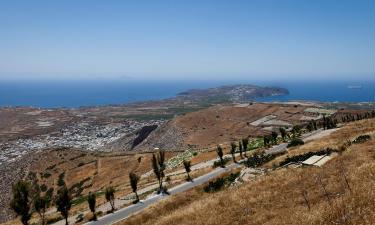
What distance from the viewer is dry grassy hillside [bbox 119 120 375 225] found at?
15.6 m

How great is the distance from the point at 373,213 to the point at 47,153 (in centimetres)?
10623

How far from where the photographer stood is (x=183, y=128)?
137250 millimetres

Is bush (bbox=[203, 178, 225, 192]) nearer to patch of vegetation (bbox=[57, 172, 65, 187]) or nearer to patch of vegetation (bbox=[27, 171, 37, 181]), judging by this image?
patch of vegetation (bbox=[57, 172, 65, 187])

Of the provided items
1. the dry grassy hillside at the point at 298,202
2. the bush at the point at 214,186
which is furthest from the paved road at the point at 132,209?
the dry grassy hillside at the point at 298,202

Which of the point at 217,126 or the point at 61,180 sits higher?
the point at 217,126

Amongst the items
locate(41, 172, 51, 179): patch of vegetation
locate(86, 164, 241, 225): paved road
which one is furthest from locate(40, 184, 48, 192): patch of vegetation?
locate(86, 164, 241, 225): paved road

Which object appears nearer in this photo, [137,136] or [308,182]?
[308,182]

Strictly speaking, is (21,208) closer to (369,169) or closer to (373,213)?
(369,169)

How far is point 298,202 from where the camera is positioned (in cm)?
2197

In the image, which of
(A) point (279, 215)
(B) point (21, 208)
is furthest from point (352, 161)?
(B) point (21, 208)

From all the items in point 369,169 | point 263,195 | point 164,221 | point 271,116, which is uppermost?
point 369,169

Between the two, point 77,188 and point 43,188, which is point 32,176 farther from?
point 77,188

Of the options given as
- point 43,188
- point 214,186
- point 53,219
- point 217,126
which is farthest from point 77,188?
point 217,126

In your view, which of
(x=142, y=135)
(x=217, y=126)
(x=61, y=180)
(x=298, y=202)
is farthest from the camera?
(x=142, y=135)
